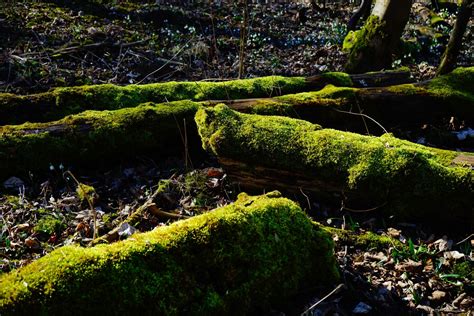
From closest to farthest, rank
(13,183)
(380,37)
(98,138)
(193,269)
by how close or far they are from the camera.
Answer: (193,269), (13,183), (98,138), (380,37)


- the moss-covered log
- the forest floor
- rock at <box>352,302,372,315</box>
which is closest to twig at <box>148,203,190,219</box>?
the forest floor

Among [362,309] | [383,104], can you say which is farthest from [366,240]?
[383,104]

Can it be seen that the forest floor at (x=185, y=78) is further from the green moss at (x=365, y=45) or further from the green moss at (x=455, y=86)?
the green moss at (x=455, y=86)

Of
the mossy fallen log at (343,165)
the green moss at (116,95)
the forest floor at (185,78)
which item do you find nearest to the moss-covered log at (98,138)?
the forest floor at (185,78)

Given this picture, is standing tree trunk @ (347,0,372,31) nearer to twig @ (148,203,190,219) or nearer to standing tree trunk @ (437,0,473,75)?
standing tree trunk @ (437,0,473,75)

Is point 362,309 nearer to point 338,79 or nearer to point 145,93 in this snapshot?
point 145,93

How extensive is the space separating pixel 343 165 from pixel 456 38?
237 inches

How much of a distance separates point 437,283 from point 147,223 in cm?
295

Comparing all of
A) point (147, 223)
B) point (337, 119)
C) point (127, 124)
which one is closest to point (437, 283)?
point (147, 223)

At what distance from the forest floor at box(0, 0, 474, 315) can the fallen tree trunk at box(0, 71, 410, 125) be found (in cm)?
124

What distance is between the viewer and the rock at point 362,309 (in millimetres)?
3549

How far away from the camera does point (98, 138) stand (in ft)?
19.8

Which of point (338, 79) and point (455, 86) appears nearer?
point (455, 86)

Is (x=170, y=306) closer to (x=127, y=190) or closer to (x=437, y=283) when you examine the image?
(x=437, y=283)
